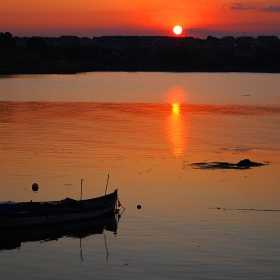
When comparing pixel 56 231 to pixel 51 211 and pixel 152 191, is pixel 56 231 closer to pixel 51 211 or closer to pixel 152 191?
pixel 51 211

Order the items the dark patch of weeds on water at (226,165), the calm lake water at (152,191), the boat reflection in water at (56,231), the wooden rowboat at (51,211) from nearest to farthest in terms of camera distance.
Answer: the calm lake water at (152,191) < the boat reflection in water at (56,231) < the wooden rowboat at (51,211) < the dark patch of weeds on water at (226,165)

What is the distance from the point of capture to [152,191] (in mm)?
33406

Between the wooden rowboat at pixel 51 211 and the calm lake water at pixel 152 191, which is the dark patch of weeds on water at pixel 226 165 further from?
the wooden rowboat at pixel 51 211

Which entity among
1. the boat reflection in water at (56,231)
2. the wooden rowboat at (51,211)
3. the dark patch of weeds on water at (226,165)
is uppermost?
the wooden rowboat at (51,211)

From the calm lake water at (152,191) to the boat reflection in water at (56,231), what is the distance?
32 cm

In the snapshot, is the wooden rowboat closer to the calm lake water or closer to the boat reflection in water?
the boat reflection in water

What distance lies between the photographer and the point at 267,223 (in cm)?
2847

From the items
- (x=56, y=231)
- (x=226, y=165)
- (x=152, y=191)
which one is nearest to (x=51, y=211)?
(x=56, y=231)

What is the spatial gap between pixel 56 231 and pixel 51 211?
82 centimetres

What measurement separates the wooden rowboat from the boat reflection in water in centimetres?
20

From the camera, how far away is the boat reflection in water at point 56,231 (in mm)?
25828

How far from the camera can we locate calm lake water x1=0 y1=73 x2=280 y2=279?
76.1 ft

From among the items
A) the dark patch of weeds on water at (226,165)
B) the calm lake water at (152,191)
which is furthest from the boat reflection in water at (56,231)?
the dark patch of weeds on water at (226,165)

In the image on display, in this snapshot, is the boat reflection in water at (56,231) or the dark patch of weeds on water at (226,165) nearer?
the boat reflection in water at (56,231)
